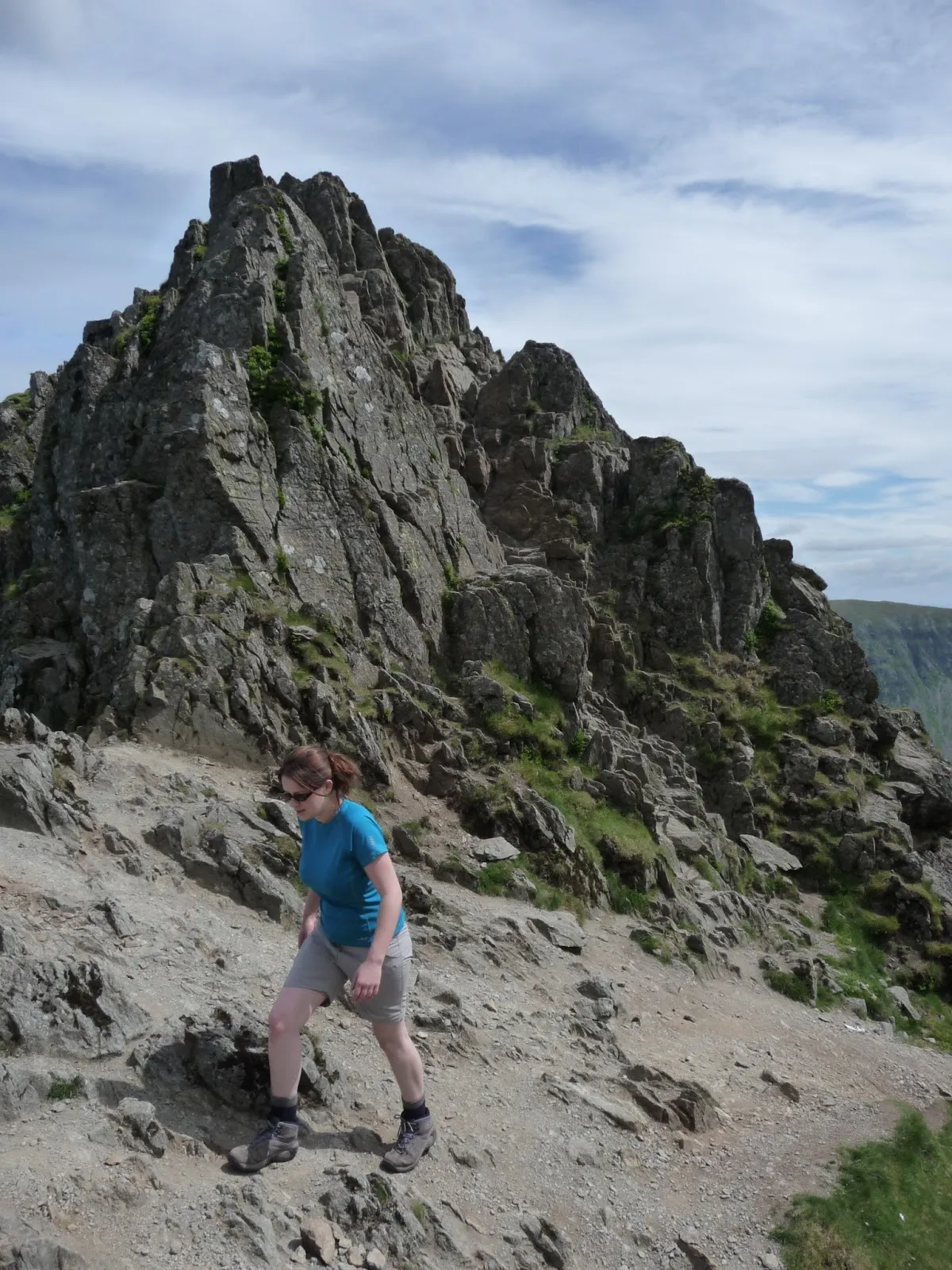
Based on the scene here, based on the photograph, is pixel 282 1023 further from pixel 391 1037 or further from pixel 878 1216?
pixel 878 1216

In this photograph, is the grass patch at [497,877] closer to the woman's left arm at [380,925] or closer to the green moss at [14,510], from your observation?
the woman's left arm at [380,925]

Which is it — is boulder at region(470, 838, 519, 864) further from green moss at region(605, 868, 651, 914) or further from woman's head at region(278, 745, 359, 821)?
woman's head at region(278, 745, 359, 821)

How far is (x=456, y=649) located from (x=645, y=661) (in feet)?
48.3

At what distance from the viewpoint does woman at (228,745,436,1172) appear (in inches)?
286

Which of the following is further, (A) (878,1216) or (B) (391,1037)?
(A) (878,1216)

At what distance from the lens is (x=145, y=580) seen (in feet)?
75.6

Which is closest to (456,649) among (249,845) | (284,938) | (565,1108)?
(249,845)

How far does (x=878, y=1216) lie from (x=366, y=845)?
7.81 metres

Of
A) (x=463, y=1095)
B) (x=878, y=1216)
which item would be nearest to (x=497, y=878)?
(x=463, y=1095)

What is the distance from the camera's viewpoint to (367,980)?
22.8 feet

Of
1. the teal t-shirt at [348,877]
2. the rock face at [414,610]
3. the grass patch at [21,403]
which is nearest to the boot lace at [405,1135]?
the teal t-shirt at [348,877]

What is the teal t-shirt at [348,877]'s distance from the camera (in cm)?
734

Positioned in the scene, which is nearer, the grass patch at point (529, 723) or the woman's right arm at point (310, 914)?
the woman's right arm at point (310, 914)

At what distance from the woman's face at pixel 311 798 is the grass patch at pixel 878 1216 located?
6.54m
